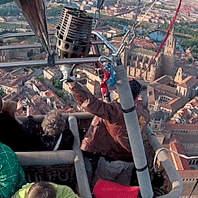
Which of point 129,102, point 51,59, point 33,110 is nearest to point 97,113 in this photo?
point 129,102

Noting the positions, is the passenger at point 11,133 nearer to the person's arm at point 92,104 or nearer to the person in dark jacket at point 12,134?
the person in dark jacket at point 12,134

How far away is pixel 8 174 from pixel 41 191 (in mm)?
244

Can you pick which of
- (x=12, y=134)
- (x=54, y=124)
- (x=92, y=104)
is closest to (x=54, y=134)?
(x=54, y=124)

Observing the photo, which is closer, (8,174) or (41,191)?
(41,191)

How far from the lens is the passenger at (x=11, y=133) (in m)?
1.60

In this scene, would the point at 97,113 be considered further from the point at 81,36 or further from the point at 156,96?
the point at 156,96

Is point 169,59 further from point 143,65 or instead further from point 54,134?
point 54,134

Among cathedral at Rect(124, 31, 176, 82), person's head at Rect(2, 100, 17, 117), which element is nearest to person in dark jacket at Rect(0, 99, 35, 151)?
person's head at Rect(2, 100, 17, 117)

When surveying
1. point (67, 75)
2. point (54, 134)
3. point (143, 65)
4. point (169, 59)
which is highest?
point (67, 75)

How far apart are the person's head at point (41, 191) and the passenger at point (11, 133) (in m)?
0.52

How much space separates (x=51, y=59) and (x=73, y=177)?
67 centimetres

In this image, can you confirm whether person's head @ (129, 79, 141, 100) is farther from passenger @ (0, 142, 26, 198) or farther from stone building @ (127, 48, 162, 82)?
stone building @ (127, 48, 162, 82)

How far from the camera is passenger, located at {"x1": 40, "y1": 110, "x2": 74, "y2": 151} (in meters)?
1.63

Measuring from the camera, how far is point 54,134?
1.64 metres
